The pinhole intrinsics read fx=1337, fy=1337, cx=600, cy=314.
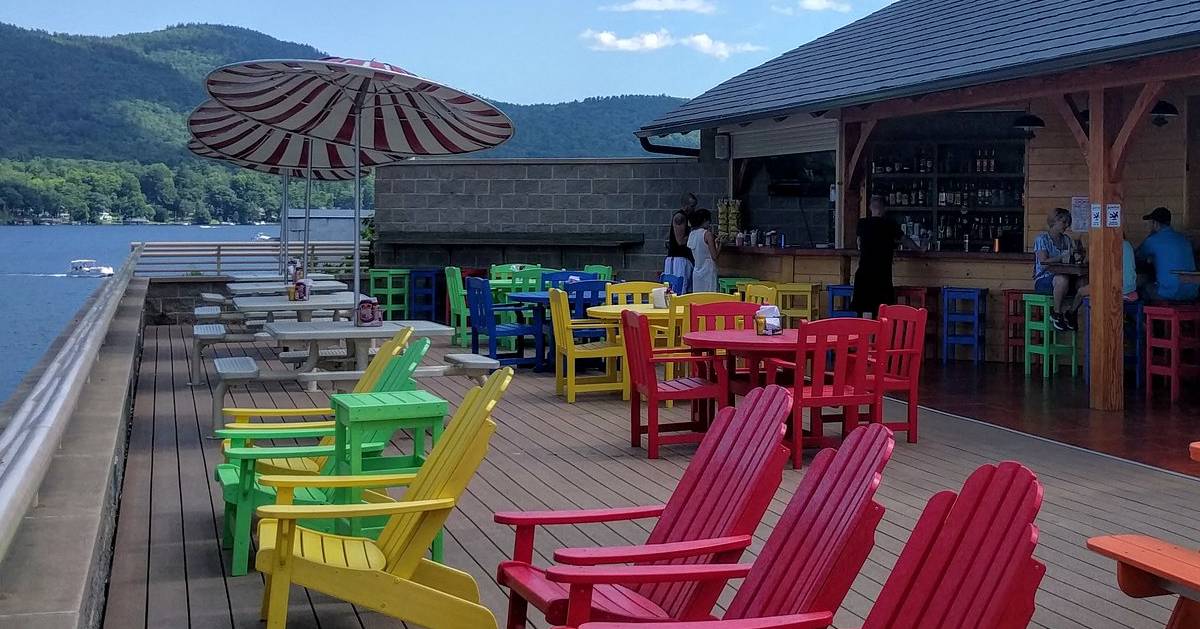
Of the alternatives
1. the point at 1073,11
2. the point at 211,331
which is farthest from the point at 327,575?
the point at 1073,11

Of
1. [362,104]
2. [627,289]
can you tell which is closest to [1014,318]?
[627,289]

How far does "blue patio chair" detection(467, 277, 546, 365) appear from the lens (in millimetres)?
11469

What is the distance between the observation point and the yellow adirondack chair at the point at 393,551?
3.87 metres

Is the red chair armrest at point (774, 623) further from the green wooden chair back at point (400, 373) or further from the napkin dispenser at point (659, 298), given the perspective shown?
the napkin dispenser at point (659, 298)

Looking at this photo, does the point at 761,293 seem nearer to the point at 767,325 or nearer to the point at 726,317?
the point at 726,317

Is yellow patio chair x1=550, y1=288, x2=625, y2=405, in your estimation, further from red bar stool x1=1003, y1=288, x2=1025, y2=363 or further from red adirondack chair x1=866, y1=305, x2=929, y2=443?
red bar stool x1=1003, y1=288, x2=1025, y2=363

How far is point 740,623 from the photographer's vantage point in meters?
2.72

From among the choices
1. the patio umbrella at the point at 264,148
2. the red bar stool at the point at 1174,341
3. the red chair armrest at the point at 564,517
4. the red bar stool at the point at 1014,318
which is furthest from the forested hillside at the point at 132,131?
the red chair armrest at the point at 564,517

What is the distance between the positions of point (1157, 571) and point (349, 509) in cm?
216

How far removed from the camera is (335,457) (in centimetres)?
487

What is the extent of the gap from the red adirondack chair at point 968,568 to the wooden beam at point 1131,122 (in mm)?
6597

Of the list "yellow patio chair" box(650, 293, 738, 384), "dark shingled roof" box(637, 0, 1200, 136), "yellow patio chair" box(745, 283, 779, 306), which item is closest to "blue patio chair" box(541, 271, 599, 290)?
"dark shingled roof" box(637, 0, 1200, 136)

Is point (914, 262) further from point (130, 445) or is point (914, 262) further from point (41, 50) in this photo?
point (41, 50)

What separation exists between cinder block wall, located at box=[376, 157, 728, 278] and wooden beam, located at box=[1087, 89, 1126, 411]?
27.4 ft
